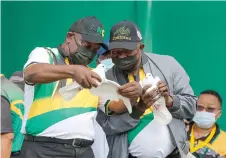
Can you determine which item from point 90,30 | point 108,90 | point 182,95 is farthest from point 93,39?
point 182,95

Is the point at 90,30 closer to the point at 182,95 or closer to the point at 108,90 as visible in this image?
the point at 108,90

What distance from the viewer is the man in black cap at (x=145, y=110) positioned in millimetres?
4023

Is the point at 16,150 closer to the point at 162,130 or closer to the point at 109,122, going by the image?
the point at 109,122

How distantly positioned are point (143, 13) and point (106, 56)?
4.06 feet

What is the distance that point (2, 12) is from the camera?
21.5 ft

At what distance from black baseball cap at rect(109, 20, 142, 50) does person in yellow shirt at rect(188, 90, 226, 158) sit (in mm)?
1572

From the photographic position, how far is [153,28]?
6.20 m

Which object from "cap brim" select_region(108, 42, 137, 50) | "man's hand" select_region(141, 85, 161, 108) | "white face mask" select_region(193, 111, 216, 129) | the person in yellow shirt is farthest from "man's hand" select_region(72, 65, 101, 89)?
"white face mask" select_region(193, 111, 216, 129)

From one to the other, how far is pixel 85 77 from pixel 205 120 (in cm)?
246

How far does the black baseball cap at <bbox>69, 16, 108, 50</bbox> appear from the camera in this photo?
12.7 feet

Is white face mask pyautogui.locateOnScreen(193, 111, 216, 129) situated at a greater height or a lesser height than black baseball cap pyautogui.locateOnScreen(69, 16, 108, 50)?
lesser

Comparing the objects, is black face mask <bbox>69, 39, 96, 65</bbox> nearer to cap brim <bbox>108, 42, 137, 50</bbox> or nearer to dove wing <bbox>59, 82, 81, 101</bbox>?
cap brim <bbox>108, 42, 137, 50</bbox>

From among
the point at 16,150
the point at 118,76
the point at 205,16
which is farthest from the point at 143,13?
the point at 16,150

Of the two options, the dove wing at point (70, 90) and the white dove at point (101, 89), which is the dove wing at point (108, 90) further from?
the dove wing at point (70, 90)
